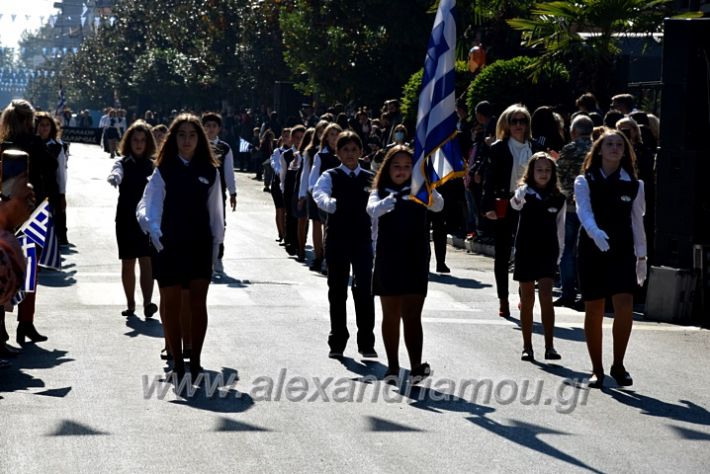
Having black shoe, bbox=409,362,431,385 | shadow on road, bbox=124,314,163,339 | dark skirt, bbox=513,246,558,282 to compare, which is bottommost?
shadow on road, bbox=124,314,163,339

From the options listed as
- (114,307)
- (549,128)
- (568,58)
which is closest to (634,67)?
(568,58)

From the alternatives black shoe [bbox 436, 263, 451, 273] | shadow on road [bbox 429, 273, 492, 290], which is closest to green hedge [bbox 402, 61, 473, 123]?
black shoe [bbox 436, 263, 451, 273]

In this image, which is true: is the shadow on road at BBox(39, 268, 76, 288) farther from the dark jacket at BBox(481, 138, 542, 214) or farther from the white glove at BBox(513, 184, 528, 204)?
the white glove at BBox(513, 184, 528, 204)

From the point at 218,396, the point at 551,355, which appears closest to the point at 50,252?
the point at 218,396

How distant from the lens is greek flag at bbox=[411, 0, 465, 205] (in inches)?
395

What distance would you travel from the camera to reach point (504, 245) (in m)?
13.5

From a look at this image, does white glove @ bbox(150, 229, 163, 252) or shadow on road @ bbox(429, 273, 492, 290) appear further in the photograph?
shadow on road @ bbox(429, 273, 492, 290)

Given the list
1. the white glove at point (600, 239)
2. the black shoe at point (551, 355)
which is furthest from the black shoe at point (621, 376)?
the black shoe at point (551, 355)

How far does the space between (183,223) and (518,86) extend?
13.0 m

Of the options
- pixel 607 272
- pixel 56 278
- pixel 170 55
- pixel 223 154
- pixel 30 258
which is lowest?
pixel 56 278

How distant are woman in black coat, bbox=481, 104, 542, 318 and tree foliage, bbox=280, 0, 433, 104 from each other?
17.5 metres

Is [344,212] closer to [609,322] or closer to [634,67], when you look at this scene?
[609,322]

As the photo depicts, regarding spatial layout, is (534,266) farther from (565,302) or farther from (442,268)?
(442,268)

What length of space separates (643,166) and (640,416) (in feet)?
19.8
